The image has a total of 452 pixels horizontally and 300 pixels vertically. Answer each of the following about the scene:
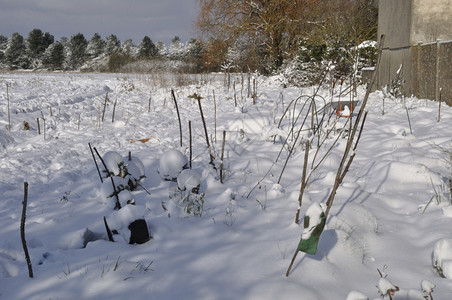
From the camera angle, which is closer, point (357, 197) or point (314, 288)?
point (314, 288)

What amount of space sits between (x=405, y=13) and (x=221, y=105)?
14.5 feet

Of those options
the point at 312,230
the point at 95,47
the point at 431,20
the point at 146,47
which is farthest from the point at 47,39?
the point at 312,230

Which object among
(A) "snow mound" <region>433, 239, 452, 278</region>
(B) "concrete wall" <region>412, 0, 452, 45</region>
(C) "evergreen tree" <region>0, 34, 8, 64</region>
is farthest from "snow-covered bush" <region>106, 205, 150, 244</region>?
(C) "evergreen tree" <region>0, 34, 8, 64</region>

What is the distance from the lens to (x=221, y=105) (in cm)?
781

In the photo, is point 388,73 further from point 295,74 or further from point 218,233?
point 218,233

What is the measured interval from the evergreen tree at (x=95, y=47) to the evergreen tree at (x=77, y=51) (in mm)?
750

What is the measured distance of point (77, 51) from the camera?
160ft

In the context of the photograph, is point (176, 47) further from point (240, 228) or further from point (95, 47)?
point (240, 228)

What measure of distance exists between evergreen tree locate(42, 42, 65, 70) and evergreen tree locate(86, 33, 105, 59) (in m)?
3.55

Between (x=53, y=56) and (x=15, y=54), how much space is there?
19.4 ft

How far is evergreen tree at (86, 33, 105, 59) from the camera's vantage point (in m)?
50.1

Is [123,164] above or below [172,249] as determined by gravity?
above

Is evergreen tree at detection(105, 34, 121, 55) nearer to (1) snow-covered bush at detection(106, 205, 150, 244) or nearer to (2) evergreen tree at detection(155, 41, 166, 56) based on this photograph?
(2) evergreen tree at detection(155, 41, 166, 56)

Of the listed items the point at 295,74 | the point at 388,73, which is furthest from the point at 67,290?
the point at 295,74
